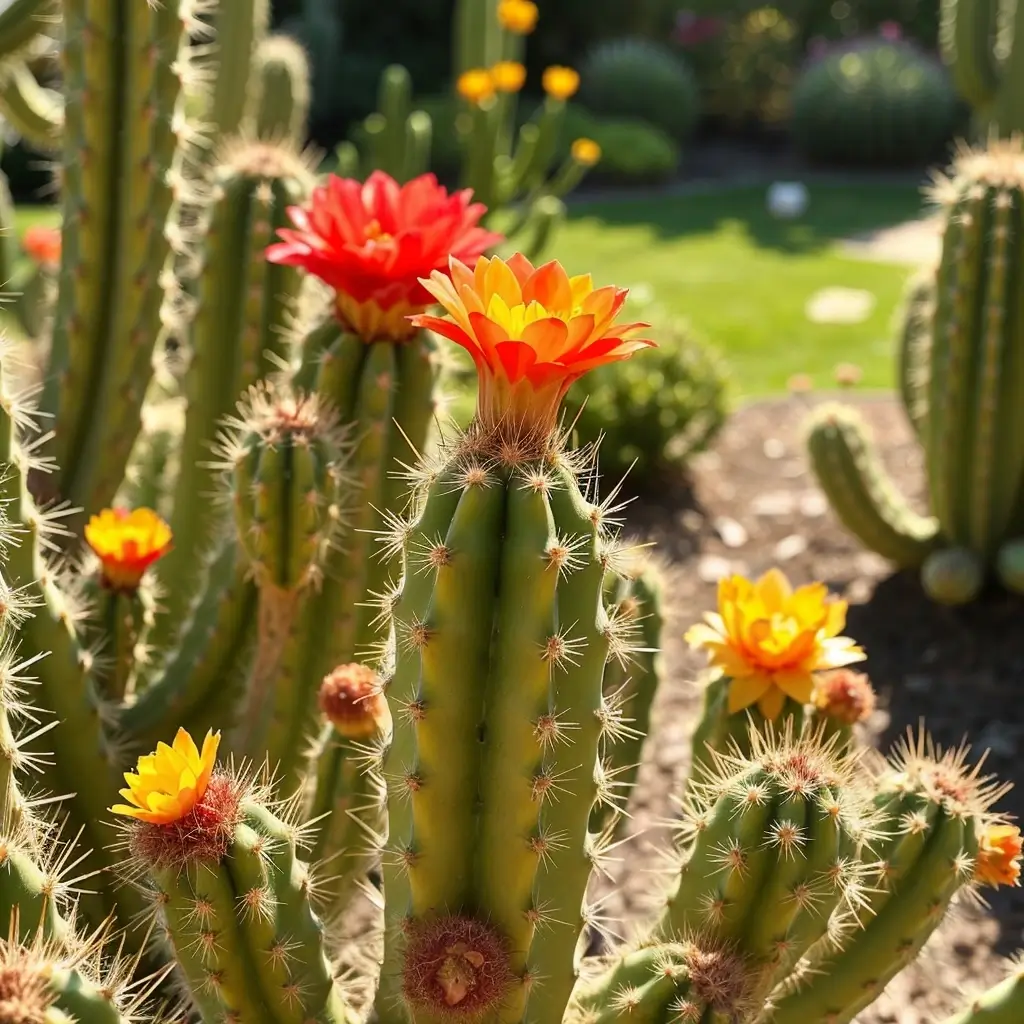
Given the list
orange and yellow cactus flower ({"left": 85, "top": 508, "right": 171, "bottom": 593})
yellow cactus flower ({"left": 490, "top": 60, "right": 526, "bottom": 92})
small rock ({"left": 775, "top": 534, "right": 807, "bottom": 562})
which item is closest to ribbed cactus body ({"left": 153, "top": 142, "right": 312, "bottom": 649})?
orange and yellow cactus flower ({"left": 85, "top": 508, "right": 171, "bottom": 593})

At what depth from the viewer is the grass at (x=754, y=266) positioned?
8.32m

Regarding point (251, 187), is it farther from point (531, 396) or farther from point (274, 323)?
point (531, 396)

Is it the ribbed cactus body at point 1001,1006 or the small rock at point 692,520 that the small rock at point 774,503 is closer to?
the small rock at point 692,520

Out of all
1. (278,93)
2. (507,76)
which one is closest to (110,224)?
(507,76)

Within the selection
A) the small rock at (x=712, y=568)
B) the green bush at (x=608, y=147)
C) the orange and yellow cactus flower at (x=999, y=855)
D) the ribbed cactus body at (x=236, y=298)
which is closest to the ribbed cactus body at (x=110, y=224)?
the ribbed cactus body at (x=236, y=298)

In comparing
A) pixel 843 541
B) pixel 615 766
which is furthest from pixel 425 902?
pixel 843 541

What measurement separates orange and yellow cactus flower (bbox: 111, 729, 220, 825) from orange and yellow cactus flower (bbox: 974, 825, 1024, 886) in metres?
1.27

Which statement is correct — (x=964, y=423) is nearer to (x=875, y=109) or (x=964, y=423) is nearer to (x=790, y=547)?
(x=790, y=547)

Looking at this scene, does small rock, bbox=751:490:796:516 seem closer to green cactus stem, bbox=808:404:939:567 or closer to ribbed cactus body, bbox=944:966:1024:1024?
green cactus stem, bbox=808:404:939:567

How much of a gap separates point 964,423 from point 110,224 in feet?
8.89

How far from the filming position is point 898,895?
82.9 inches

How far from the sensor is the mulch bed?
3.13 m

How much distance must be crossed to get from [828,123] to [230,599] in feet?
46.7

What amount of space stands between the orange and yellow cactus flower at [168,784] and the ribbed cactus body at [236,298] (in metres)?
1.26
